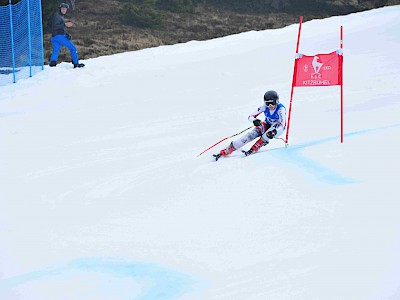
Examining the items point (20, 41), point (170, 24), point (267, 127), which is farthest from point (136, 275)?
point (170, 24)

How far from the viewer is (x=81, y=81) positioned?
48.5ft

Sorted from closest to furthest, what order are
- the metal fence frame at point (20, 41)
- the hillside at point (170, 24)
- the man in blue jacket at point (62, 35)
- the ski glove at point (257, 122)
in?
the ski glove at point (257, 122)
the metal fence frame at point (20, 41)
the man in blue jacket at point (62, 35)
the hillside at point (170, 24)

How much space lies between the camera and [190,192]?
777 centimetres

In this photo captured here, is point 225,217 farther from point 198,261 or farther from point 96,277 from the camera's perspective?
point 96,277

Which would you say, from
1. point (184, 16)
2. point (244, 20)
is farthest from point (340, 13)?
point (184, 16)

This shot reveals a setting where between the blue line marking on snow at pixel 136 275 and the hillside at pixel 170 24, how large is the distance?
15270 millimetres

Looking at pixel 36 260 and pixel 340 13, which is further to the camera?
pixel 340 13

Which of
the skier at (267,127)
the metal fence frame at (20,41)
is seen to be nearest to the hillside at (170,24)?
the metal fence frame at (20,41)

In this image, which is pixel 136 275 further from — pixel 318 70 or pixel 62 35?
pixel 62 35

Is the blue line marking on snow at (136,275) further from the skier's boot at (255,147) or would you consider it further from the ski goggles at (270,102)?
the ski goggles at (270,102)

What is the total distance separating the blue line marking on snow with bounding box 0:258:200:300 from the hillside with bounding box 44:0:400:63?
1527cm

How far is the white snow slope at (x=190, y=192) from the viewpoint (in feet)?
17.8

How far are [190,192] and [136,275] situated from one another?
2.24 metres

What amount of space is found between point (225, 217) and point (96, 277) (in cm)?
169
